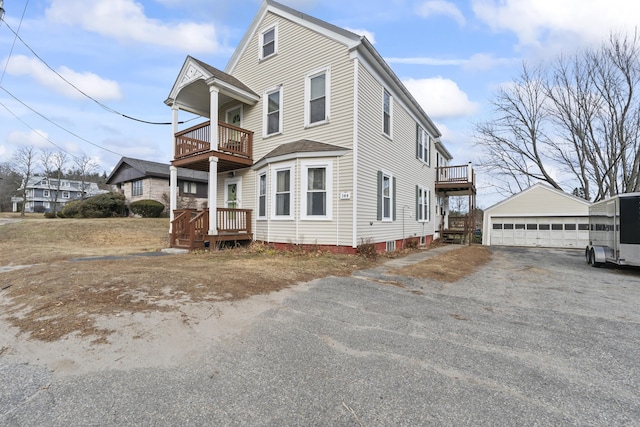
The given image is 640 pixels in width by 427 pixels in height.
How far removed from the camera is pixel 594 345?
3371 millimetres

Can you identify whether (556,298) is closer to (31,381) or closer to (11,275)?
(31,381)

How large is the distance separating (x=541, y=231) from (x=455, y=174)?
6215 millimetres

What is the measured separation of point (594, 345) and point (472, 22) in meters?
12.3

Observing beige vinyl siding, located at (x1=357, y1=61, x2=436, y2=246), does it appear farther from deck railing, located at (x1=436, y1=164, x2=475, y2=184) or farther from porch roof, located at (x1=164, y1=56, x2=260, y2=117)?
porch roof, located at (x1=164, y1=56, x2=260, y2=117)

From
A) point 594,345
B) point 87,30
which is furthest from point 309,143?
point 87,30

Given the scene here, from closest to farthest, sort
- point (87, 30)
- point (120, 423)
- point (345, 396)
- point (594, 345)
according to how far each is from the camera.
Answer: point (120, 423), point (345, 396), point (594, 345), point (87, 30)

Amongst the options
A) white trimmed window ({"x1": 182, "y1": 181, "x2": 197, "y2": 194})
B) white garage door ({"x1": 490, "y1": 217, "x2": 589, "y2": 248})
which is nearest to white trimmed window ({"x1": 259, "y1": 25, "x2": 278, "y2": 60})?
white garage door ({"x1": 490, "y1": 217, "x2": 589, "y2": 248})

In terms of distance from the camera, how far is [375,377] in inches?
103

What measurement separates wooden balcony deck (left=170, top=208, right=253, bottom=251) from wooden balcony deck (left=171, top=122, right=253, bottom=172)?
195 cm

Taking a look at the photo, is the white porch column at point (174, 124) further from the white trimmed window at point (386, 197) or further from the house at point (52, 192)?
the house at point (52, 192)

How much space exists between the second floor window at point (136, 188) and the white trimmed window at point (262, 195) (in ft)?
73.8

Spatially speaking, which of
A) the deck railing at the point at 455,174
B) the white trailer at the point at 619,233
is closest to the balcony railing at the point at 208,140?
the white trailer at the point at 619,233

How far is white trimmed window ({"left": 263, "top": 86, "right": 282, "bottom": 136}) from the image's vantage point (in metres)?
11.7

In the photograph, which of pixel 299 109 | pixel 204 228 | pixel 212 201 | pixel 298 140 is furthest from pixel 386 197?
pixel 204 228
